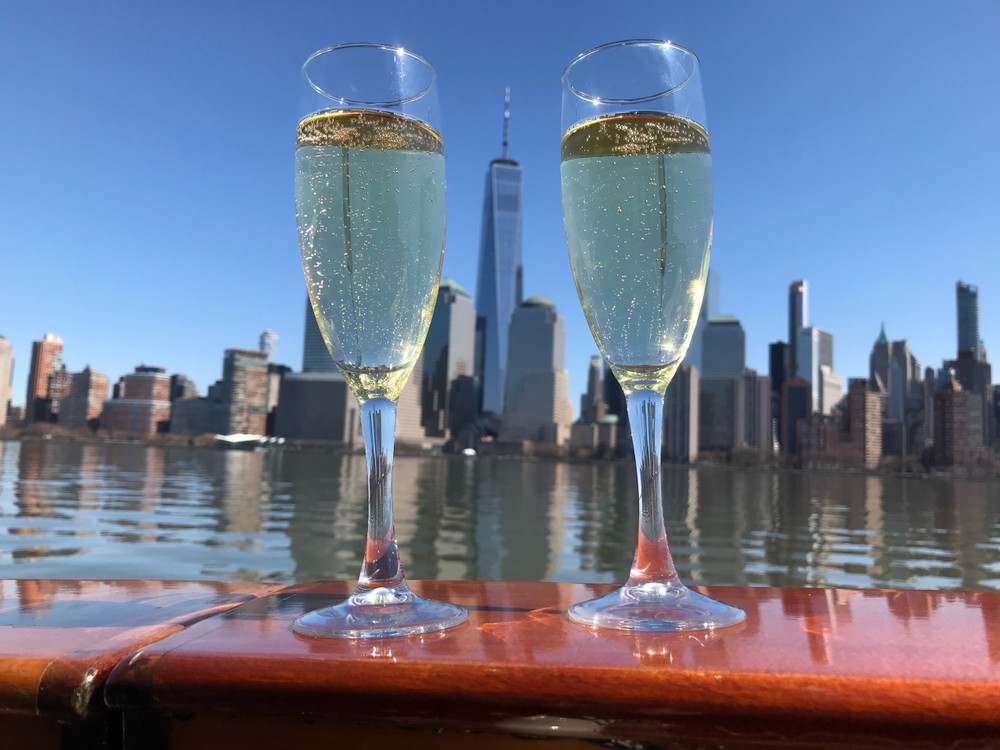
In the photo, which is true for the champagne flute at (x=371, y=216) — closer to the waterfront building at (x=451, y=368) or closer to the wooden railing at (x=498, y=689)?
the wooden railing at (x=498, y=689)

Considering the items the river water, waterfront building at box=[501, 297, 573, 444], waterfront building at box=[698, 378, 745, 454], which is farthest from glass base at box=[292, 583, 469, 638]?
waterfront building at box=[501, 297, 573, 444]

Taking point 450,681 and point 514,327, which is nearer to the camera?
point 450,681

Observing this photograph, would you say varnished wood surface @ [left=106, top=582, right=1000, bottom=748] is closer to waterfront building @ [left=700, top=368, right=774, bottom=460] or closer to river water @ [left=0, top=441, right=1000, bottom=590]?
river water @ [left=0, top=441, right=1000, bottom=590]

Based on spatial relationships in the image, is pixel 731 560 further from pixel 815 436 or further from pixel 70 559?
pixel 815 436

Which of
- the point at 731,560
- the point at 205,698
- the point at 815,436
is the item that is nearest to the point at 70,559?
the point at 731,560

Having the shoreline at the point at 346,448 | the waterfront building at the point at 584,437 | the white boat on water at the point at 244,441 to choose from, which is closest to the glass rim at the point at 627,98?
the shoreline at the point at 346,448

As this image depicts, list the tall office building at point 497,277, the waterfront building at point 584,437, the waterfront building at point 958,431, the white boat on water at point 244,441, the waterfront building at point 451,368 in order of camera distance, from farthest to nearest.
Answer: the tall office building at point 497,277, the waterfront building at point 451,368, the white boat on water at point 244,441, the waterfront building at point 584,437, the waterfront building at point 958,431
